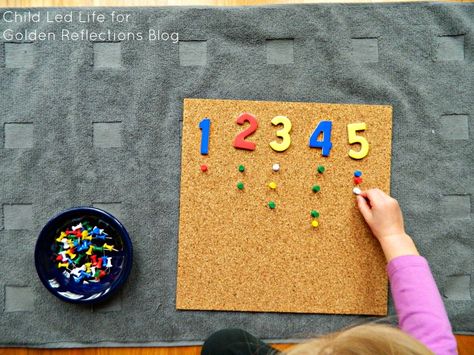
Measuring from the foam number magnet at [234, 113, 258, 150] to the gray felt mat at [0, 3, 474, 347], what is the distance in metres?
0.04

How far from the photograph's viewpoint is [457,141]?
0.73m

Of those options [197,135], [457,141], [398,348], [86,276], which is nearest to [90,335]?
[86,276]

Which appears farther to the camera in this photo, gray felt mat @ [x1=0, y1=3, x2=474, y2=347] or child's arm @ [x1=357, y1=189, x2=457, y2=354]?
gray felt mat @ [x1=0, y1=3, x2=474, y2=347]

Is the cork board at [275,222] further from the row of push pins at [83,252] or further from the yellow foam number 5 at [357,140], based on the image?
the row of push pins at [83,252]

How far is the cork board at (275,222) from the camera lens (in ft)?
2.36

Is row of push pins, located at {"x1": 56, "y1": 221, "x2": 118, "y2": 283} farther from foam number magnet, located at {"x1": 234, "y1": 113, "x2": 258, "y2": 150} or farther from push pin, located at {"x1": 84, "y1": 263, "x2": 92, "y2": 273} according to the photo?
foam number magnet, located at {"x1": 234, "y1": 113, "x2": 258, "y2": 150}

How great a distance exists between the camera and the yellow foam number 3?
72 centimetres

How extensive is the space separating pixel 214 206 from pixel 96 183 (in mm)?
225

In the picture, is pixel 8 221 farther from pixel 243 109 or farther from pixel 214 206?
pixel 243 109

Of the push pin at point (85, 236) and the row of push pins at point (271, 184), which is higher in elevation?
the row of push pins at point (271, 184)

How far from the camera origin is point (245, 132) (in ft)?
2.37

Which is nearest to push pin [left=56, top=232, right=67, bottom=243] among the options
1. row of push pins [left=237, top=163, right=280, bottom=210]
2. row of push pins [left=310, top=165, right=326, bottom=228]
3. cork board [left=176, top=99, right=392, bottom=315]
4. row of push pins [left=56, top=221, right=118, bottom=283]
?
row of push pins [left=56, top=221, right=118, bottom=283]

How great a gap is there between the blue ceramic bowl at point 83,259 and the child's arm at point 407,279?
0.44 meters

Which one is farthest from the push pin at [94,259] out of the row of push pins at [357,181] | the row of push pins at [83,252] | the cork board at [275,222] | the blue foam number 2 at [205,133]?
the row of push pins at [357,181]
